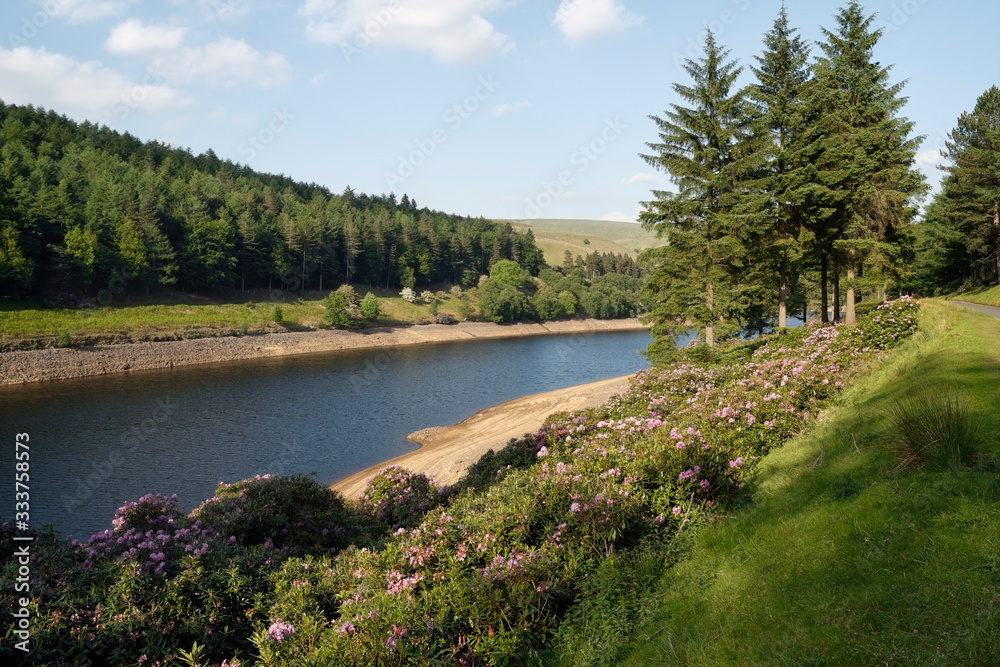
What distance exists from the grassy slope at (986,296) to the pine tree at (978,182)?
11.7 ft

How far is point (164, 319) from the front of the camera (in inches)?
2527

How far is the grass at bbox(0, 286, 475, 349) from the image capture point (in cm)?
5184

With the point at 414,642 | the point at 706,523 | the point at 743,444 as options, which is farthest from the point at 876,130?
the point at 414,642

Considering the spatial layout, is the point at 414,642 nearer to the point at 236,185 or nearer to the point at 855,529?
the point at 855,529

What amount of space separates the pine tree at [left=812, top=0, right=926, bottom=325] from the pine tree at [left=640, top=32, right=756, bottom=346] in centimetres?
387

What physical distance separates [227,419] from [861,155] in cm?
3933

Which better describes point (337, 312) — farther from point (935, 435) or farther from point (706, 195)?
point (935, 435)

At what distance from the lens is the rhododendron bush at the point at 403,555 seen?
5914mm

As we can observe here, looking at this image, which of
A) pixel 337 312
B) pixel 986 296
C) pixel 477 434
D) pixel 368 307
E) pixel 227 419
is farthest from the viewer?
pixel 368 307

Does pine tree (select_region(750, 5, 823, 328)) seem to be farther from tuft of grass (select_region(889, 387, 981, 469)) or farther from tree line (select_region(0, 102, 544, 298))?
tree line (select_region(0, 102, 544, 298))

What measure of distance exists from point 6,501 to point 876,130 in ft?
136

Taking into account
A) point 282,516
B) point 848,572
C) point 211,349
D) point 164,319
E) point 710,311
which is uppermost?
point 710,311

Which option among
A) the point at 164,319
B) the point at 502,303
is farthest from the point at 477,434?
the point at 502,303

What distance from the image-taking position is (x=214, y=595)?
6.83m
